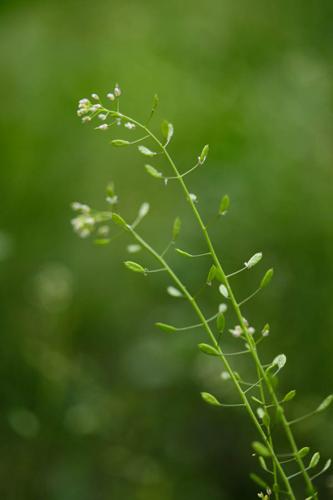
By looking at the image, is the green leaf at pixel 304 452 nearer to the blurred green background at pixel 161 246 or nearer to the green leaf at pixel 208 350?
the green leaf at pixel 208 350

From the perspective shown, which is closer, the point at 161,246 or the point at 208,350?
the point at 208,350

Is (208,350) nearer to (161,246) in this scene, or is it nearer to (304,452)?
(304,452)

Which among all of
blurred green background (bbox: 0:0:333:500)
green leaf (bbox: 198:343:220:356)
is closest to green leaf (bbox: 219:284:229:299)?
green leaf (bbox: 198:343:220:356)

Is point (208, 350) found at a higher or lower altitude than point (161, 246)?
higher

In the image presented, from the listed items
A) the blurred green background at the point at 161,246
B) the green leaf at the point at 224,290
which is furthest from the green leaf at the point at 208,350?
the blurred green background at the point at 161,246

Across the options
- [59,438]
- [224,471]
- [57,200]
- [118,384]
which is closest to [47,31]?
[57,200]

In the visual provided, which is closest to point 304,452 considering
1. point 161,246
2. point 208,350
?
point 208,350

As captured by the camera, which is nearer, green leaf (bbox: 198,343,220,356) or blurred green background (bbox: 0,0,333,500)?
green leaf (bbox: 198,343,220,356)

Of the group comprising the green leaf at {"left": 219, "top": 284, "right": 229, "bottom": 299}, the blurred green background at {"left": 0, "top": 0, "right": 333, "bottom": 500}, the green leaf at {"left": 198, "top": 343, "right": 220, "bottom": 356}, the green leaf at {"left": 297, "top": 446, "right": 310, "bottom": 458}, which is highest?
the green leaf at {"left": 219, "top": 284, "right": 229, "bottom": 299}

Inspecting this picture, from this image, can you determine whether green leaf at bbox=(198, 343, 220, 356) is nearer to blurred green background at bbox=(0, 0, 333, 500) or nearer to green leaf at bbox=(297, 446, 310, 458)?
green leaf at bbox=(297, 446, 310, 458)
